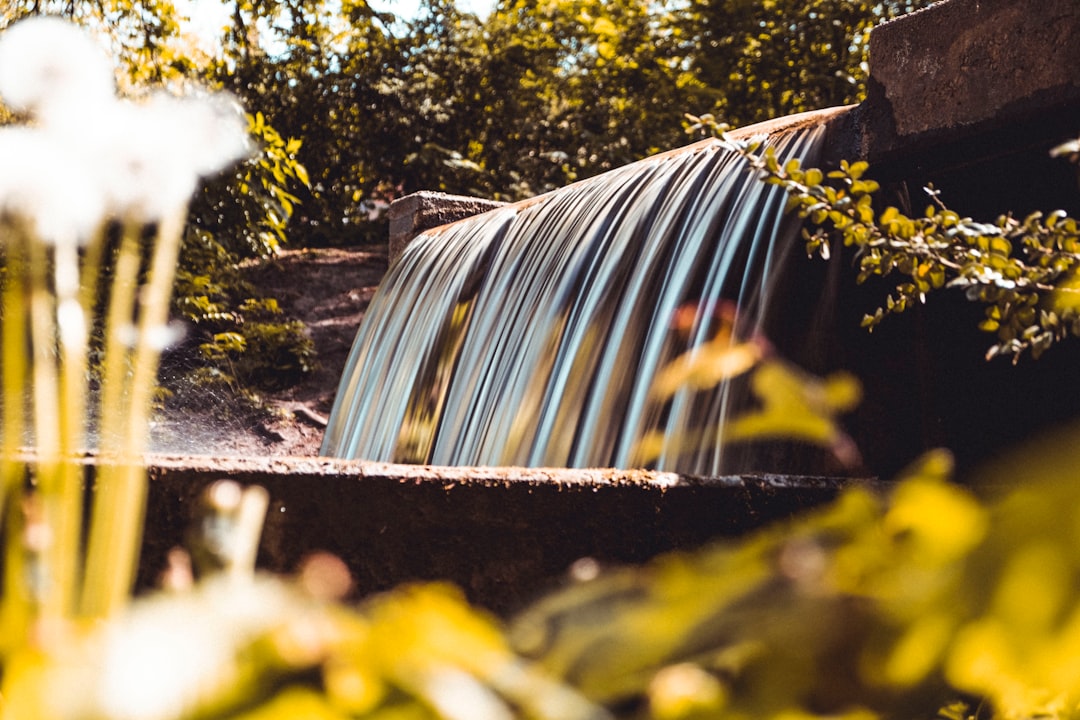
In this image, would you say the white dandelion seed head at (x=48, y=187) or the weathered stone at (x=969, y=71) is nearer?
the white dandelion seed head at (x=48, y=187)

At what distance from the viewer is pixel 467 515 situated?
170 centimetres

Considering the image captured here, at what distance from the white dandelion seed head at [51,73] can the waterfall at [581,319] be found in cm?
220

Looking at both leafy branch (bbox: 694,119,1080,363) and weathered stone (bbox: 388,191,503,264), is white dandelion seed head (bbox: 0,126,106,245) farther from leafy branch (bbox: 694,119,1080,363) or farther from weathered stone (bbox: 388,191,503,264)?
weathered stone (bbox: 388,191,503,264)

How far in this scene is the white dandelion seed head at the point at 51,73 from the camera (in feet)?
2.28

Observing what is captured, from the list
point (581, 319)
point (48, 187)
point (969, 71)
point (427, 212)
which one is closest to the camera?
point (48, 187)

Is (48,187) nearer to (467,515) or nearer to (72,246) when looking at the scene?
(72,246)

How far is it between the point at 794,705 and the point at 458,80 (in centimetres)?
1522

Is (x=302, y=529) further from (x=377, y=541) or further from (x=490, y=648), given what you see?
(x=490, y=648)

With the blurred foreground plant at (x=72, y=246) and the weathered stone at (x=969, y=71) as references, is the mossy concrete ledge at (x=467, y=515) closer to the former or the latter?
the blurred foreground plant at (x=72, y=246)

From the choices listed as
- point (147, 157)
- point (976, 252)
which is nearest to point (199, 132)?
point (147, 157)

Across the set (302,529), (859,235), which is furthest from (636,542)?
(859,235)

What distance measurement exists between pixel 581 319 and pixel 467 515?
9.34ft

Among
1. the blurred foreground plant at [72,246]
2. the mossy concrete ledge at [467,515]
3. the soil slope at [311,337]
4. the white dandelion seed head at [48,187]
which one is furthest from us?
the soil slope at [311,337]

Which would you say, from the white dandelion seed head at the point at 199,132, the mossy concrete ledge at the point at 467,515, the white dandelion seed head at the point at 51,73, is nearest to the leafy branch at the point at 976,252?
the mossy concrete ledge at the point at 467,515
